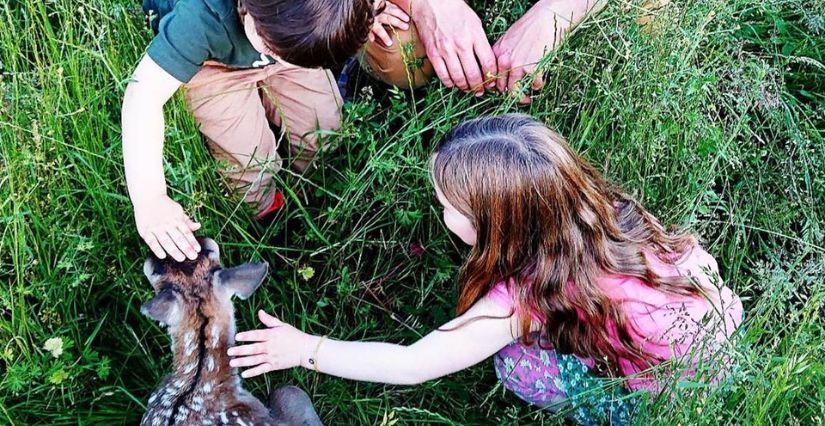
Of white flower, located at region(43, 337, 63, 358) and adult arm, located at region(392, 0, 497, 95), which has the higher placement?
adult arm, located at region(392, 0, 497, 95)

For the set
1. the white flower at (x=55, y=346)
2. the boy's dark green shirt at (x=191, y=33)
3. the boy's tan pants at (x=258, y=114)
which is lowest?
the white flower at (x=55, y=346)

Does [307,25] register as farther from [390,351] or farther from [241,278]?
[390,351]

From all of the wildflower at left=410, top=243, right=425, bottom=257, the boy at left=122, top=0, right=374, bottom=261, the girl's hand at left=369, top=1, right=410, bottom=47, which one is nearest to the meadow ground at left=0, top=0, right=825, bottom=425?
the wildflower at left=410, top=243, right=425, bottom=257

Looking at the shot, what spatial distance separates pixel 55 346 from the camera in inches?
105

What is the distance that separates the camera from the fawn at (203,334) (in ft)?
8.69

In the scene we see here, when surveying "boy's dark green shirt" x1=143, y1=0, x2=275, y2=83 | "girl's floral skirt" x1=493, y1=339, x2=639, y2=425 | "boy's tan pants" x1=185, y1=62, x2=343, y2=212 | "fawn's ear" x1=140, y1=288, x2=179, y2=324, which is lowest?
"girl's floral skirt" x1=493, y1=339, x2=639, y2=425

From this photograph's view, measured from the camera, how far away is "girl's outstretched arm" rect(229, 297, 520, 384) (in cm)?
265

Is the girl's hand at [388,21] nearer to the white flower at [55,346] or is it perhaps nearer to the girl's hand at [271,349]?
the girl's hand at [271,349]

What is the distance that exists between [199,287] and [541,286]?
42.7 inches

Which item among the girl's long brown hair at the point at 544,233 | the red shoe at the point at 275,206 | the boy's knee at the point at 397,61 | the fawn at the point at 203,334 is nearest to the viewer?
the girl's long brown hair at the point at 544,233

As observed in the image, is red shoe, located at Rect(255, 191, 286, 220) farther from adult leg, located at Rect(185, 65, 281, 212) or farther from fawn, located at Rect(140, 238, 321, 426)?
fawn, located at Rect(140, 238, 321, 426)

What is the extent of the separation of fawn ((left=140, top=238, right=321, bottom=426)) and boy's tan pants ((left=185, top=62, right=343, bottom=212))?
41cm

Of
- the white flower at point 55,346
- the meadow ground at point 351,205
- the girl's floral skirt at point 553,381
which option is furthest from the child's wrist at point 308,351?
the white flower at point 55,346

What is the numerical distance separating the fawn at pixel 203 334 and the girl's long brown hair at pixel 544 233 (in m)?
0.71
